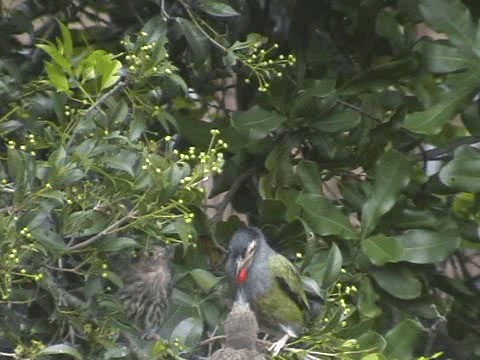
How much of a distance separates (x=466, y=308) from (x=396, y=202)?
47 centimetres

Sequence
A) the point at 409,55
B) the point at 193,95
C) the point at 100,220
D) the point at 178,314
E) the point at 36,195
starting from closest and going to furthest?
the point at 36,195 → the point at 100,220 → the point at 178,314 → the point at 409,55 → the point at 193,95

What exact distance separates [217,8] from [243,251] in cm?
62

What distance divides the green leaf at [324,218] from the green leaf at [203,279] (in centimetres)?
32

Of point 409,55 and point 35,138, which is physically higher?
point 35,138

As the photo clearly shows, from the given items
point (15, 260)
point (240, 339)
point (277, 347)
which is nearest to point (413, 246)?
point (277, 347)

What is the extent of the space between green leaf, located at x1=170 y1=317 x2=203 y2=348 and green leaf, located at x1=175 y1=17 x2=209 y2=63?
0.79 meters

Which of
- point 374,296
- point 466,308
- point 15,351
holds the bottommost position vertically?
point 466,308

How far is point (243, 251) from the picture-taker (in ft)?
10.2

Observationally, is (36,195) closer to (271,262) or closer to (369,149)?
(271,262)

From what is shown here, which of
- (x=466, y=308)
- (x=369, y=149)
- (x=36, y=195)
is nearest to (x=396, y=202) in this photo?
(x=369, y=149)

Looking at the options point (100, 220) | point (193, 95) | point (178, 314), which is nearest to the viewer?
Answer: point (100, 220)

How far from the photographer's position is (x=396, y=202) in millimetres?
3289

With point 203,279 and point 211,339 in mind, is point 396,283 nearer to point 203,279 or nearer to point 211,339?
point 203,279

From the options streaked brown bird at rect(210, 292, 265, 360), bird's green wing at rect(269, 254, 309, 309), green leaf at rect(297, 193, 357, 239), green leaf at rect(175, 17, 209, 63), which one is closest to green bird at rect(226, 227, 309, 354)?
bird's green wing at rect(269, 254, 309, 309)
